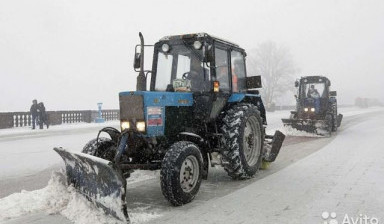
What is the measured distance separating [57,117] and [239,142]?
19428 millimetres

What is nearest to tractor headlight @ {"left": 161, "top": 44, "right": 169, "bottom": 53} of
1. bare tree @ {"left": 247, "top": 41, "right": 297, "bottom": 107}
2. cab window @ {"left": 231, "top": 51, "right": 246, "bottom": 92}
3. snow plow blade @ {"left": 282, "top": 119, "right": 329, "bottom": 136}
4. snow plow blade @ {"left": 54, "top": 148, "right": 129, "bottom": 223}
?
cab window @ {"left": 231, "top": 51, "right": 246, "bottom": 92}

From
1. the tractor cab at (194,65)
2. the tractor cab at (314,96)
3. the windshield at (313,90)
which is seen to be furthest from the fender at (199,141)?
the windshield at (313,90)

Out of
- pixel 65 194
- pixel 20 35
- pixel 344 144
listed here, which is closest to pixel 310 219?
pixel 65 194

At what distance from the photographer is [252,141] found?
23.0 feet

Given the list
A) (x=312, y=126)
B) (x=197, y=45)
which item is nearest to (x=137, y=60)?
→ (x=197, y=45)

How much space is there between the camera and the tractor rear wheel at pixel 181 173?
4789 millimetres

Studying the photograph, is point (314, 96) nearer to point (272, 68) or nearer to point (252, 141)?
point (252, 141)

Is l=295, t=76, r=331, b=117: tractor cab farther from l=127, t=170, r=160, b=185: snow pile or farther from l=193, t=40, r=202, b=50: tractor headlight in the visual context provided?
l=193, t=40, r=202, b=50: tractor headlight

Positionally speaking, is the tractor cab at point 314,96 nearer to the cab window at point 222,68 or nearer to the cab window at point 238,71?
the cab window at point 238,71

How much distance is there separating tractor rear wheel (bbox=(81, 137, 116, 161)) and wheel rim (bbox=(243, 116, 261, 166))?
241 cm

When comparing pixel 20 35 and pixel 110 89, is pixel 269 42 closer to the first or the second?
pixel 110 89

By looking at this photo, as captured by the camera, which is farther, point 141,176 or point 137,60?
point 141,176

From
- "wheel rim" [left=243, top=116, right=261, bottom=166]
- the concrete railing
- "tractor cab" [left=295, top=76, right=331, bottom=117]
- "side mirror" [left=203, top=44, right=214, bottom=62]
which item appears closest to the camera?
"side mirror" [left=203, top=44, right=214, bottom=62]

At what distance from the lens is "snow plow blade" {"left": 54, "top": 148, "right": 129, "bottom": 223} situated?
14.0 feet
